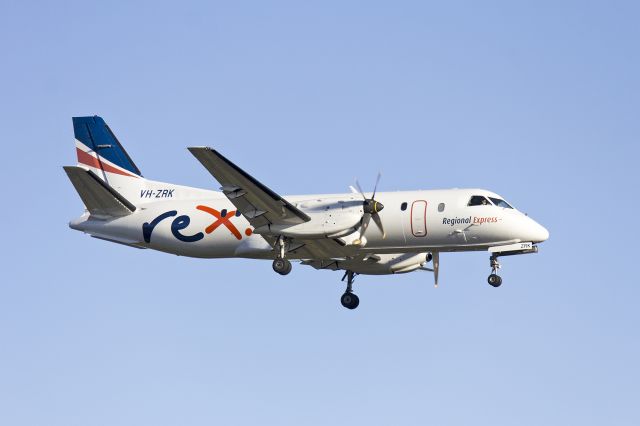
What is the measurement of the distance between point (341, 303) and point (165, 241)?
5.93 metres

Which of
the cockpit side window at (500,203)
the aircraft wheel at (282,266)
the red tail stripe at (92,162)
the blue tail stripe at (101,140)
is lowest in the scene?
the aircraft wheel at (282,266)

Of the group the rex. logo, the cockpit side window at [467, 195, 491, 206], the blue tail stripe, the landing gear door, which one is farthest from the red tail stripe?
the cockpit side window at [467, 195, 491, 206]

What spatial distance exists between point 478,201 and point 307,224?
187 inches

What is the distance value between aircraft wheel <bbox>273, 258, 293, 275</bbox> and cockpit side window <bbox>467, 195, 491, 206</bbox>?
529 centimetres

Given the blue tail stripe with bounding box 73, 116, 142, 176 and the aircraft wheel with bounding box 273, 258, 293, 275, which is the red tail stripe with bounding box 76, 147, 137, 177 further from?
the aircraft wheel with bounding box 273, 258, 293, 275

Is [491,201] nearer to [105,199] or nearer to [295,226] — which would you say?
[295,226]

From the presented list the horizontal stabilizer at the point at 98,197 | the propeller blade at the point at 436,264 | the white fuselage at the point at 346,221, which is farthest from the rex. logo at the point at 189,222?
the propeller blade at the point at 436,264

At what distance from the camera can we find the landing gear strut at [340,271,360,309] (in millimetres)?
35281

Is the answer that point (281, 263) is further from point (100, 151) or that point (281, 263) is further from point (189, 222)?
point (100, 151)

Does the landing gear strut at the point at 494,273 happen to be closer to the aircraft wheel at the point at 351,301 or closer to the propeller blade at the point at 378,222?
the propeller blade at the point at 378,222

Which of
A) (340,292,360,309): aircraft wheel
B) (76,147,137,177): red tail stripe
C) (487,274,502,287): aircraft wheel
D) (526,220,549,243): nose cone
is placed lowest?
(340,292,360,309): aircraft wheel

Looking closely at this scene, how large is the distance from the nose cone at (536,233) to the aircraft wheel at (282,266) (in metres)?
6.57

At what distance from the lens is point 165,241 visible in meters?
33.4

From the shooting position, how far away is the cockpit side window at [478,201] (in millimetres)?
→ 31266
